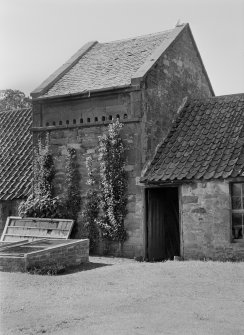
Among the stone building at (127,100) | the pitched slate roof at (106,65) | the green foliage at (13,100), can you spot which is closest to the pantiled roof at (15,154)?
the stone building at (127,100)

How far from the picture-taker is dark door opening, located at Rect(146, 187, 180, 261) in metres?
14.6

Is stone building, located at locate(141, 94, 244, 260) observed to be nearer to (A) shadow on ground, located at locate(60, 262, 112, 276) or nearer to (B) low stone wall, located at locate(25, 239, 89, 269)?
(A) shadow on ground, located at locate(60, 262, 112, 276)

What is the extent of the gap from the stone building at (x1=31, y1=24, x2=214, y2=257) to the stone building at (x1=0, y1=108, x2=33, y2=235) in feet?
5.90

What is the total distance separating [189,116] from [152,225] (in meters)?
4.24

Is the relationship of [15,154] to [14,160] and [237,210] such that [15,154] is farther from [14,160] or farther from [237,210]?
[237,210]

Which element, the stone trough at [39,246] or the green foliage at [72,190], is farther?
the green foliage at [72,190]

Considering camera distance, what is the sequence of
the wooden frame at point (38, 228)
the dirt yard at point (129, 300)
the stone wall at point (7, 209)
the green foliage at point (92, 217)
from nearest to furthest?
the dirt yard at point (129, 300) < the green foliage at point (92, 217) < the wooden frame at point (38, 228) < the stone wall at point (7, 209)

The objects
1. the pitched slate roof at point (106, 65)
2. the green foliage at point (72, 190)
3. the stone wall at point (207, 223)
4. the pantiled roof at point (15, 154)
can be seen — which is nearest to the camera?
the stone wall at point (207, 223)

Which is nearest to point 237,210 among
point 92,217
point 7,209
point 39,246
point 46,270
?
point 92,217

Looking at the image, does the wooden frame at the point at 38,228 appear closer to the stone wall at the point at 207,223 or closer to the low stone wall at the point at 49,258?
the low stone wall at the point at 49,258

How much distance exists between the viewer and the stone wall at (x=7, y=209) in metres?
16.6

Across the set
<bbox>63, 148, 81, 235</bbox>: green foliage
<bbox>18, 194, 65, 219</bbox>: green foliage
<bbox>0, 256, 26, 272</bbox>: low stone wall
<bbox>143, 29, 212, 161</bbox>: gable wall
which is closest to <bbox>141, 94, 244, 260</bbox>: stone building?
<bbox>143, 29, 212, 161</bbox>: gable wall

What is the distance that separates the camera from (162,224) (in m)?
15.5

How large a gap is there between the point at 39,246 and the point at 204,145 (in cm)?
585
